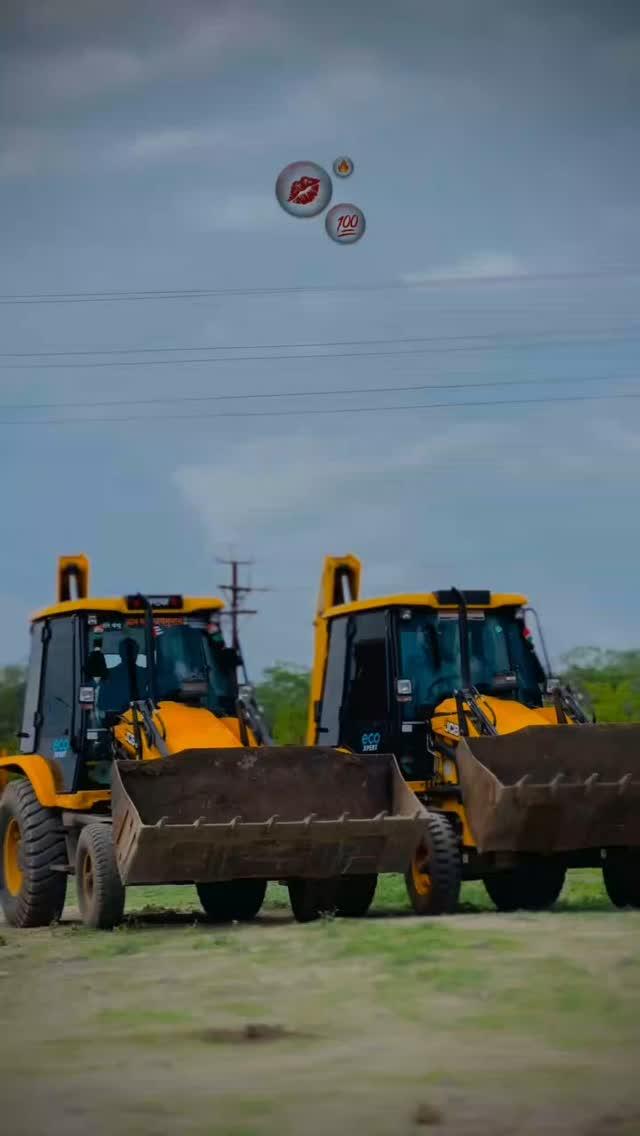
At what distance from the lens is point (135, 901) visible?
68.8 feet

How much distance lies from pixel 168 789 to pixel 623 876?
436 cm

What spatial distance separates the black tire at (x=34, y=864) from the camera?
17188 mm

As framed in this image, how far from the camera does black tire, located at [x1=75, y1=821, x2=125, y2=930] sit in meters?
15.7

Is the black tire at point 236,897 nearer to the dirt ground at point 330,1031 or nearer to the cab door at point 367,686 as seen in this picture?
the cab door at point 367,686

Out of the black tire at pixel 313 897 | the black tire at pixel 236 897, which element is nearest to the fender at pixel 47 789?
the black tire at pixel 236 897

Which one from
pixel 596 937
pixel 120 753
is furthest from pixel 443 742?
pixel 596 937

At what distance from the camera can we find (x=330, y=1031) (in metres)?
9.59

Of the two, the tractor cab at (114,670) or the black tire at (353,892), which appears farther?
the tractor cab at (114,670)

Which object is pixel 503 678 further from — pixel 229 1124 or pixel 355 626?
pixel 229 1124

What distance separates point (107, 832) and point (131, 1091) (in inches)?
312

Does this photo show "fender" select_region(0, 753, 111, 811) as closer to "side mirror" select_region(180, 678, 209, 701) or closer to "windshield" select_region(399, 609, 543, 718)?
"side mirror" select_region(180, 678, 209, 701)

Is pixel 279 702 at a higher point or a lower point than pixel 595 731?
higher

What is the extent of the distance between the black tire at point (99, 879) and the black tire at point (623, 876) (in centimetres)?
449

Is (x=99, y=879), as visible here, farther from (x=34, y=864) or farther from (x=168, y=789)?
(x=34, y=864)
